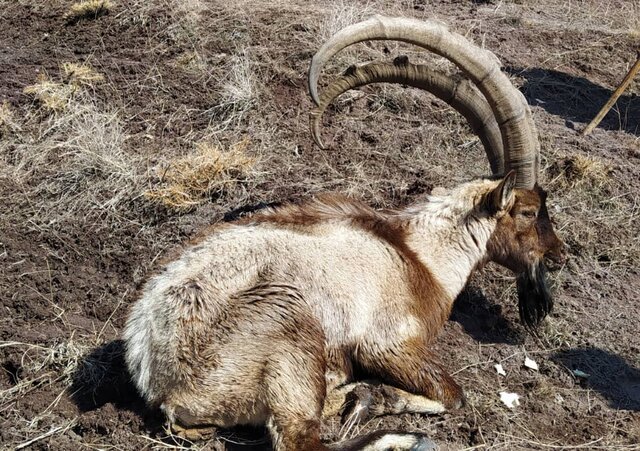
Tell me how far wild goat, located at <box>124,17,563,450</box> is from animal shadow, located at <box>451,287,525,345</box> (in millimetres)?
181

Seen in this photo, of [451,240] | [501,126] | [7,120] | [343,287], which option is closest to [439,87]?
[501,126]

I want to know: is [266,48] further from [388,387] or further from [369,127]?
[388,387]

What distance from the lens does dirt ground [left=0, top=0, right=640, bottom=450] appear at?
4.76 meters

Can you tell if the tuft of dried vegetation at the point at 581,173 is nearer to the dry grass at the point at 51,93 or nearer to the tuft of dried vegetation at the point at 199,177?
the tuft of dried vegetation at the point at 199,177

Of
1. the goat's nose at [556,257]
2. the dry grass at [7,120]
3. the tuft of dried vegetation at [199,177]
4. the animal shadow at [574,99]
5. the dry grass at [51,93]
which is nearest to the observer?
the goat's nose at [556,257]

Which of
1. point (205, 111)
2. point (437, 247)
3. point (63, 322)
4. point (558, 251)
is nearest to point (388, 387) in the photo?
point (437, 247)

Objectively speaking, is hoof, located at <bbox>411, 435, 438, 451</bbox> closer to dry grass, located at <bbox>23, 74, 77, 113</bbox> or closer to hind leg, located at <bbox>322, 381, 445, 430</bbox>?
hind leg, located at <bbox>322, 381, 445, 430</bbox>

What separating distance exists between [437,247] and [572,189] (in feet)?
8.38

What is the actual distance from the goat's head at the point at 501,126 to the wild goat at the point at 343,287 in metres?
0.01

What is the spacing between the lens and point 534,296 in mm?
5336

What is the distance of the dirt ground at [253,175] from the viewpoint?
476 cm

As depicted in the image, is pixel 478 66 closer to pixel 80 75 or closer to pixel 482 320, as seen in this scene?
pixel 482 320

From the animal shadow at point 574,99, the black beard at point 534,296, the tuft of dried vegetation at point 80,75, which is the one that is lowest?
the black beard at point 534,296

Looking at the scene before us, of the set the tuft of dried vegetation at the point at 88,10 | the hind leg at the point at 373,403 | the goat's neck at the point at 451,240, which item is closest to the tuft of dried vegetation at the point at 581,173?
the goat's neck at the point at 451,240
